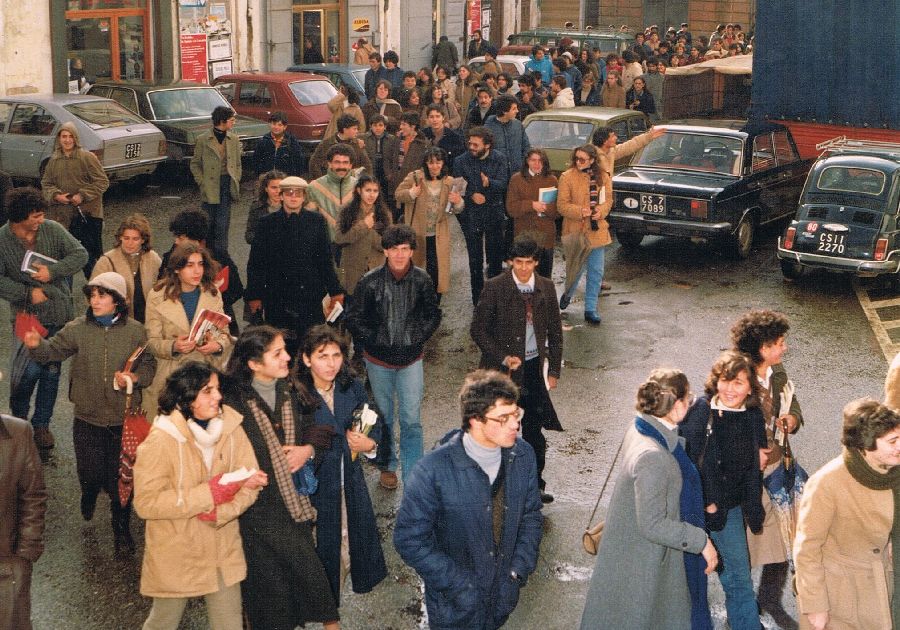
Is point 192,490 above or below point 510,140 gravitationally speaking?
below

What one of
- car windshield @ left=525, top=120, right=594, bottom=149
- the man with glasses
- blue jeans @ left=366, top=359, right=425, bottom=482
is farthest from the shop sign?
blue jeans @ left=366, top=359, right=425, bottom=482

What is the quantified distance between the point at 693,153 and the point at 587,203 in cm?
373

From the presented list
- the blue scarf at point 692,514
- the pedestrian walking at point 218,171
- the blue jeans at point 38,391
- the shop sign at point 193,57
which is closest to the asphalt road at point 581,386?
the blue jeans at point 38,391

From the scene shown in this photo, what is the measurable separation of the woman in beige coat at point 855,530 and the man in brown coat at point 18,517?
3311 mm

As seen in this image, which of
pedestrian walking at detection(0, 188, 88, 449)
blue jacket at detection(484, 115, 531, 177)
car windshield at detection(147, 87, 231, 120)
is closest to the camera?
pedestrian walking at detection(0, 188, 88, 449)

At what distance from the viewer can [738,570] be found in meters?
6.70

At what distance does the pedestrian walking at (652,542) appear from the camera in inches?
218

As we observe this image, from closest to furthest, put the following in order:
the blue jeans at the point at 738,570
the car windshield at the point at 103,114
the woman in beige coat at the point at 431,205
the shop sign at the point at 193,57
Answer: the blue jeans at the point at 738,570
the woman in beige coat at the point at 431,205
the car windshield at the point at 103,114
the shop sign at the point at 193,57

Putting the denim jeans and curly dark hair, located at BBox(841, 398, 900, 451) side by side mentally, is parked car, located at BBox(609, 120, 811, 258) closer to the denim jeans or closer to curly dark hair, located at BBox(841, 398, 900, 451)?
the denim jeans

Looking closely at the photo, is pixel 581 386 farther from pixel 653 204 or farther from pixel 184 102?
pixel 184 102

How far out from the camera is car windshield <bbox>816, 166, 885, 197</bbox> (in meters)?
14.2

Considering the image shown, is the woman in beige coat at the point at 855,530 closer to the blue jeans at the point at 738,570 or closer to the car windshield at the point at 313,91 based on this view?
→ the blue jeans at the point at 738,570

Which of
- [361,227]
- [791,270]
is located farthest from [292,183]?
[791,270]

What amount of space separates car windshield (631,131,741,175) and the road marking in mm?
2033
